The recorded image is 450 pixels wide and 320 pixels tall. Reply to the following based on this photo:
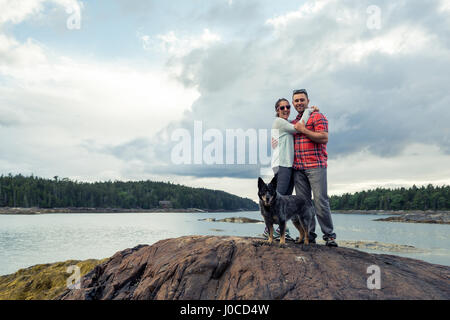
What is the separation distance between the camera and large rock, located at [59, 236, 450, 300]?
13.9 feet

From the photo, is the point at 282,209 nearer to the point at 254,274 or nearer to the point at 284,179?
the point at 284,179

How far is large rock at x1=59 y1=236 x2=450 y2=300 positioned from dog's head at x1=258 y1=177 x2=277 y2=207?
79 centimetres

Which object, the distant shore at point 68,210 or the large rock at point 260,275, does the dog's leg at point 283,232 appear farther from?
the distant shore at point 68,210

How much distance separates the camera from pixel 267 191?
5.14 meters

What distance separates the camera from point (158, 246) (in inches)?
247

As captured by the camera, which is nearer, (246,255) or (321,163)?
(246,255)

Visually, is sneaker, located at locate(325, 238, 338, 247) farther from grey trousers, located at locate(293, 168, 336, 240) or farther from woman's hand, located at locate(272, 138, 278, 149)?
woman's hand, located at locate(272, 138, 278, 149)

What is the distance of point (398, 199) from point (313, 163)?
12273 centimetres

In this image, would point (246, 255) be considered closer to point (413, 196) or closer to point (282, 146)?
point (282, 146)

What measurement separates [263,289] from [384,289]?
1.69m

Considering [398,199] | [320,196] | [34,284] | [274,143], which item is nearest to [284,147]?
[274,143]

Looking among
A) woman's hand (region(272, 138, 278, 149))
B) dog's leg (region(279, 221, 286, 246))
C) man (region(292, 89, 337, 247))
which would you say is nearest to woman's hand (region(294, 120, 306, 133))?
man (region(292, 89, 337, 247))
